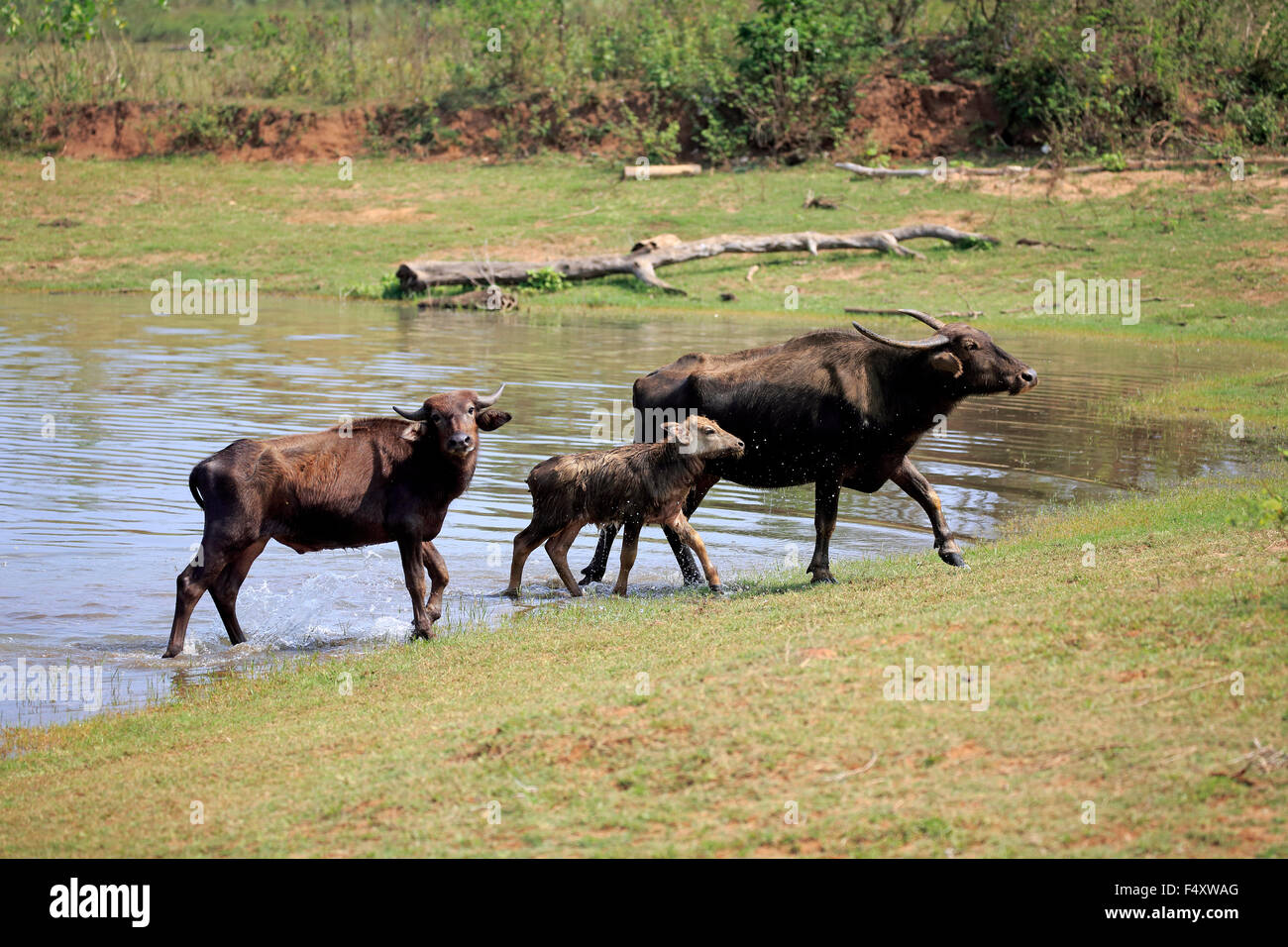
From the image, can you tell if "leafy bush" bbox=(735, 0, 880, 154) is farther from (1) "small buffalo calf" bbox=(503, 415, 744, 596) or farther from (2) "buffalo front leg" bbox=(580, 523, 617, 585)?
(1) "small buffalo calf" bbox=(503, 415, 744, 596)

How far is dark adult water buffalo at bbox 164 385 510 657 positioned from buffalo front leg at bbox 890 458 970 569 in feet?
10.6

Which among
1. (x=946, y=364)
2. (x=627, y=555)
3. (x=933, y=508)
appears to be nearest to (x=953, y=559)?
(x=933, y=508)

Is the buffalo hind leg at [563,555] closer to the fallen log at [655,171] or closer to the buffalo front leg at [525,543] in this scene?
the buffalo front leg at [525,543]

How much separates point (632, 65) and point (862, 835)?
4092 centimetres

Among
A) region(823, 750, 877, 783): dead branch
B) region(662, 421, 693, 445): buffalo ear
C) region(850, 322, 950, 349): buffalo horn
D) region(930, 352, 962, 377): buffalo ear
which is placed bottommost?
region(823, 750, 877, 783): dead branch

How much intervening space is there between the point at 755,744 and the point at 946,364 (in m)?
5.22

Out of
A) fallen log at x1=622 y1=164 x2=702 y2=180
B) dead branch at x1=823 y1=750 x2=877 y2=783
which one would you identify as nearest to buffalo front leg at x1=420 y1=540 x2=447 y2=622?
dead branch at x1=823 y1=750 x2=877 y2=783

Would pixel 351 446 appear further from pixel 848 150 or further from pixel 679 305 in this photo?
pixel 848 150

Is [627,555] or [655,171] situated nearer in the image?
[627,555]

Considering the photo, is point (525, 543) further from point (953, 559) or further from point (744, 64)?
point (744, 64)

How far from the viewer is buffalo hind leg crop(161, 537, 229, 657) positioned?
9109 mm

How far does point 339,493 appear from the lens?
942 centimetres

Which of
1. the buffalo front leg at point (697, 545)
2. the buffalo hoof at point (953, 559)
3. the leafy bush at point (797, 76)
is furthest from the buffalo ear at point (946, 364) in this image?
the leafy bush at point (797, 76)

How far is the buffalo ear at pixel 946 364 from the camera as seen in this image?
10.1m
